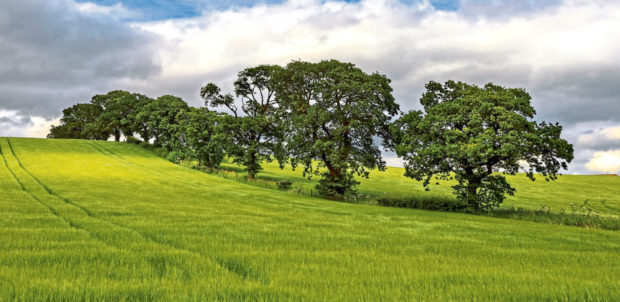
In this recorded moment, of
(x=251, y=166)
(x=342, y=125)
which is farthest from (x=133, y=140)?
(x=342, y=125)

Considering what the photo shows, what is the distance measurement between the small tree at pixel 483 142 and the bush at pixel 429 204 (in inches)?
35.9

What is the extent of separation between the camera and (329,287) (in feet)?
20.2

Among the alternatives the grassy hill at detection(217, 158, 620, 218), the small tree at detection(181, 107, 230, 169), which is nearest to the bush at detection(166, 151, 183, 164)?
the small tree at detection(181, 107, 230, 169)

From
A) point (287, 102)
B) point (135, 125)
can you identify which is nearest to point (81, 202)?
point (287, 102)

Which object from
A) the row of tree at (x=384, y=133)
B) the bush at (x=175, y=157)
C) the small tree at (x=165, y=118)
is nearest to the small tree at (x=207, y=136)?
the row of tree at (x=384, y=133)

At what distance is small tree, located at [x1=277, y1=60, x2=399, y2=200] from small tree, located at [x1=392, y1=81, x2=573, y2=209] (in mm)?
4837

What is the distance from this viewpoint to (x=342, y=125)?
1368 inches

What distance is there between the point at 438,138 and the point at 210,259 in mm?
26680

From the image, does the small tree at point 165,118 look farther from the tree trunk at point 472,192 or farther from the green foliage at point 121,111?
the tree trunk at point 472,192

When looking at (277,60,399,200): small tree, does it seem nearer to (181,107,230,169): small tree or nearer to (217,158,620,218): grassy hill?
(217,158,620,218): grassy hill

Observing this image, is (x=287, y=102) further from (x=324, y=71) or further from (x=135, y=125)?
(x=135, y=125)

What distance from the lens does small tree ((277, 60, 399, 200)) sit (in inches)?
1375

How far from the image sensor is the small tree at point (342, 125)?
34.9m

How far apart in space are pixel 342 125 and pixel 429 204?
10.8m
